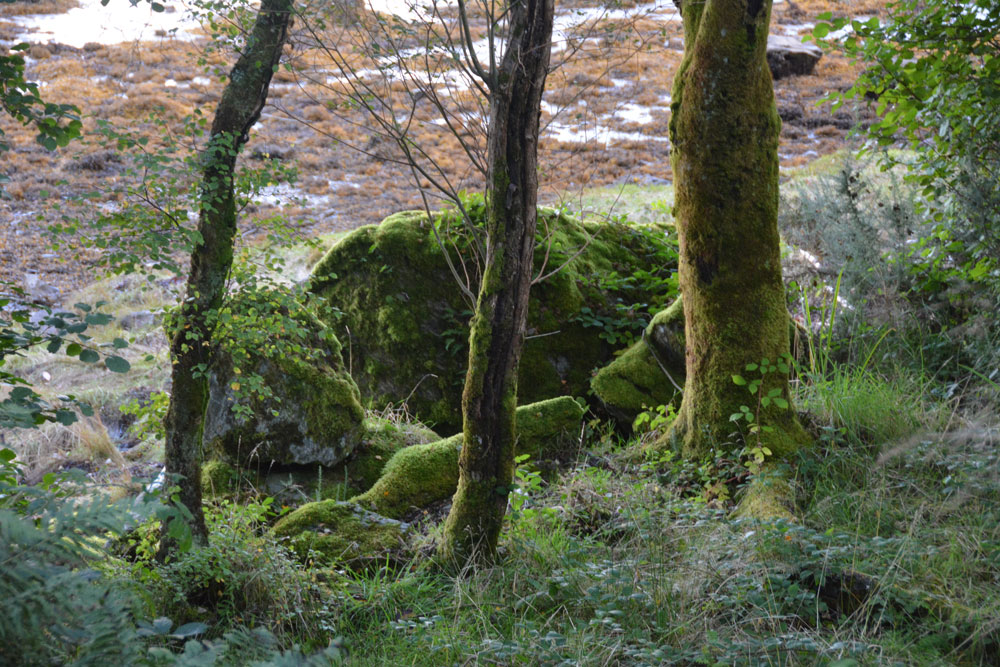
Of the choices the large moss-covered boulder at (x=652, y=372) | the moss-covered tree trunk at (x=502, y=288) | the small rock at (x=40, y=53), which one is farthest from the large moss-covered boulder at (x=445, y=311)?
the small rock at (x=40, y=53)

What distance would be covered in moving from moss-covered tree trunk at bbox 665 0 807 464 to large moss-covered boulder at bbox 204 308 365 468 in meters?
2.28

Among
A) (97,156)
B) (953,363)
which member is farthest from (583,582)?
(97,156)

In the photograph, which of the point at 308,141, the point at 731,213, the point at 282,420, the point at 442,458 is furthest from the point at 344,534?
the point at 308,141

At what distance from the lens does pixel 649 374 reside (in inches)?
204

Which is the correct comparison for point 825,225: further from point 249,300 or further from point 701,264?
point 249,300

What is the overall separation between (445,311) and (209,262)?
312 centimetres

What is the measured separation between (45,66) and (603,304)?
16.6m

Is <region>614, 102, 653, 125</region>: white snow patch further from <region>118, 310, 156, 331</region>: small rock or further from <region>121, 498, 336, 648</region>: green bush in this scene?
<region>121, 498, 336, 648</region>: green bush

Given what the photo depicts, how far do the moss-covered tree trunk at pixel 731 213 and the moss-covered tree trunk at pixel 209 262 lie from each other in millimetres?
2247

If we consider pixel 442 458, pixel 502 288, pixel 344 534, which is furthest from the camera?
pixel 442 458

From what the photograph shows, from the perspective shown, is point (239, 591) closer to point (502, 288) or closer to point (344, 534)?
point (344, 534)

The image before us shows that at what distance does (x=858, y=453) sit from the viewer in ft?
12.7

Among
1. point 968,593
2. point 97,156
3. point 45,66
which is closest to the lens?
point 968,593

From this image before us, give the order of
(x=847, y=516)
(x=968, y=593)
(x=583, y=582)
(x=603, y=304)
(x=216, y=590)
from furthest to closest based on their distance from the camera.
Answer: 1. (x=603, y=304)
2. (x=847, y=516)
3. (x=216, y=590)
4. (x=583, y=582)
5. (x=968, y=593)
